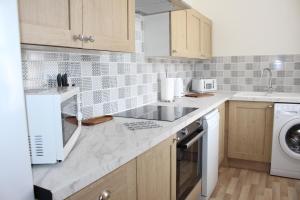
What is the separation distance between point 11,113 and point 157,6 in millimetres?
1712

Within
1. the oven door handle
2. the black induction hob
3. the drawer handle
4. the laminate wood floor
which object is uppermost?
the black induction hob

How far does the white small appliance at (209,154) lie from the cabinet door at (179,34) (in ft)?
2.31

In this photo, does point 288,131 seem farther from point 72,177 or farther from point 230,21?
point 72,177

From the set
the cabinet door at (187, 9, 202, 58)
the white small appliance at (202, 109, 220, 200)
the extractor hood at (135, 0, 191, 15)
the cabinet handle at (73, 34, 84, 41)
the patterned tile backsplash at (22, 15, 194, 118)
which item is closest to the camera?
the cabinet handle at (73, 34, 84, 41)

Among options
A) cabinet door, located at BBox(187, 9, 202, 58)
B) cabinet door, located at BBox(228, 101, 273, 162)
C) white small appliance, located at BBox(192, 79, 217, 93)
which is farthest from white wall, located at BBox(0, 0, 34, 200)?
white small appliance, located at BBox(192, 79, 217, 93)

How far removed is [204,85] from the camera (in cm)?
348

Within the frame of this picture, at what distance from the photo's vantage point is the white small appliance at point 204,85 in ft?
11.3

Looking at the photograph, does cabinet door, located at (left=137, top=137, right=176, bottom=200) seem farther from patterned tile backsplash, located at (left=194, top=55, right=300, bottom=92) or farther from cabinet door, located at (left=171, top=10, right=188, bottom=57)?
patterned tile backsplash, located at (left=194, top=55, right=300, bottom=92)

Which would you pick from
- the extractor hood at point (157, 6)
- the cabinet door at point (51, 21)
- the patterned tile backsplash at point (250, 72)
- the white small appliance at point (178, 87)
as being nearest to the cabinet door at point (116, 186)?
the cabinet door at point (51, 21)

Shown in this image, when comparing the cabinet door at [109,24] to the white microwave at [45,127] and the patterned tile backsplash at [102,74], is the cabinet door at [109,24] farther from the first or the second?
the white microwave at [45,127]

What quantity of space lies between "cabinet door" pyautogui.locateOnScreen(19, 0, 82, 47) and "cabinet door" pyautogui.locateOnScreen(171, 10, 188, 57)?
1.34m

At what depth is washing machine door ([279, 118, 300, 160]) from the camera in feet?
8.93

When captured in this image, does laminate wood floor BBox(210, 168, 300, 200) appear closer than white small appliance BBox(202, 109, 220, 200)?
No

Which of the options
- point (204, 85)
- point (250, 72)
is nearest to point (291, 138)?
point (250, 72)
